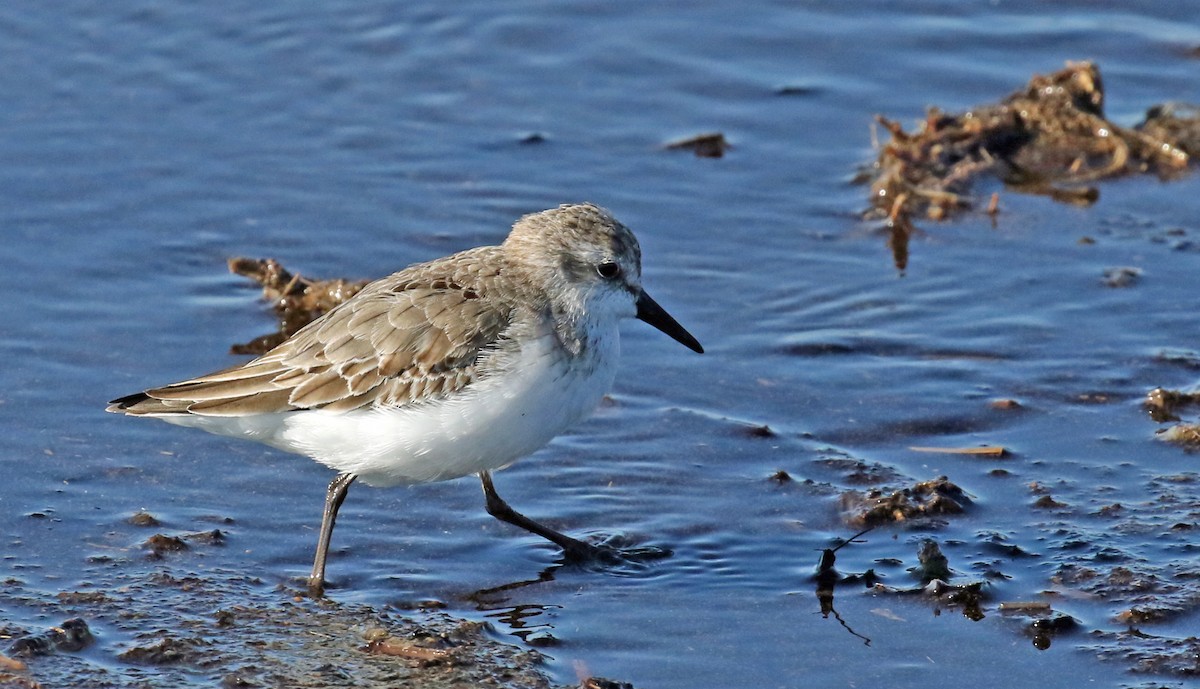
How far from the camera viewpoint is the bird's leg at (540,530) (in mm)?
7562

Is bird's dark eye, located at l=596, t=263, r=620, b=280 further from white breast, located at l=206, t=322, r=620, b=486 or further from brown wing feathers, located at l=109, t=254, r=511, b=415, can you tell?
brown wing feathers, located at l=109, t=254, r=511, b=415

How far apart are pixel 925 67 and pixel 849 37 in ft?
2.40

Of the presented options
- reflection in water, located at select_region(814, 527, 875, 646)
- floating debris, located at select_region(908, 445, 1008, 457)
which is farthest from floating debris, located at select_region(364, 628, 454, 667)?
floating debris, located at select_region(908, 445, 1008, 457)

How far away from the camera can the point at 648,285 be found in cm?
1034

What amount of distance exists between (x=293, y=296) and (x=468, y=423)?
3121 mm

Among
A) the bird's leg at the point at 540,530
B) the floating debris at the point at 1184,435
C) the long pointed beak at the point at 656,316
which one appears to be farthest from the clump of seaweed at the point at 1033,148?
the bird's leg at the point at 540,530

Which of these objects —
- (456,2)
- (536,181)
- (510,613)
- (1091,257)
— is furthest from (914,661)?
(456,2)

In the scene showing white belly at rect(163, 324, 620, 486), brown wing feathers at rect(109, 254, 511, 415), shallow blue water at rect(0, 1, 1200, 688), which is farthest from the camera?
shallow blue water at rect(0, 1, 1200, 688)

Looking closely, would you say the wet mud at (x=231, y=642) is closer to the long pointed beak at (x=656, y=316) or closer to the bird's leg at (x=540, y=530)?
the bird's leg at (x=540, y=530)

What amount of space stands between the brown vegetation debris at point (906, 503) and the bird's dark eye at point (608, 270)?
1.56 meters

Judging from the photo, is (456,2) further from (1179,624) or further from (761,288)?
(1179,624)

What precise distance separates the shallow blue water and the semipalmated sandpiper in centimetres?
59

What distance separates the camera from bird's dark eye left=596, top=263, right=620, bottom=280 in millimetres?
7531

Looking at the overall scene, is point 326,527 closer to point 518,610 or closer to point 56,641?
point 518,610
